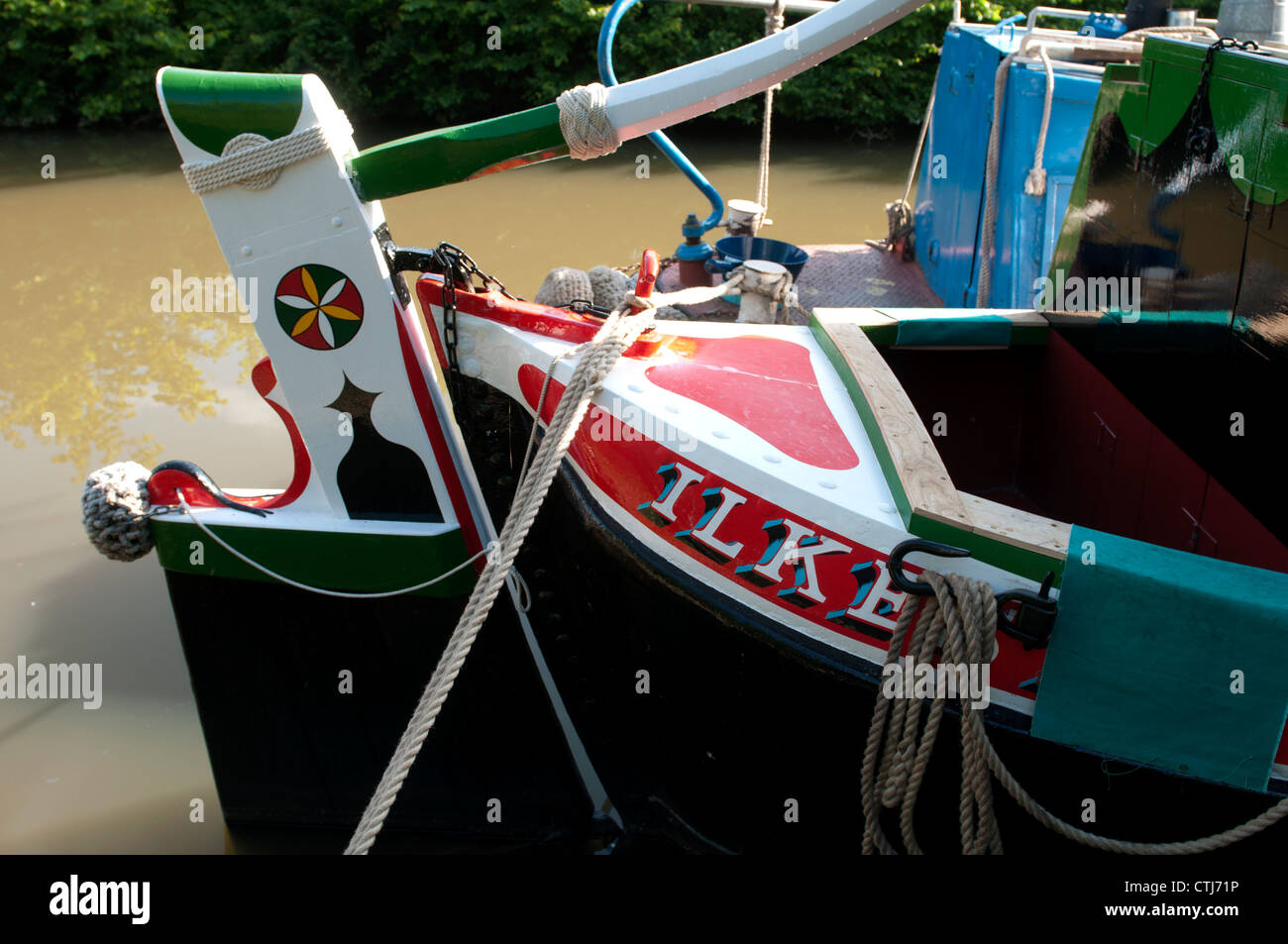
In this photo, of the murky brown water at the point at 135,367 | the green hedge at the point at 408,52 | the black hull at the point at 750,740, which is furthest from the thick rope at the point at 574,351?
the green hedge at the point at 408,52

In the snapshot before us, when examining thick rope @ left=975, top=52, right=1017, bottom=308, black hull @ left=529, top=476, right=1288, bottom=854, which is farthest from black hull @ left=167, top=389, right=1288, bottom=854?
thick rope @ left=975, top=52, right=1017, bottom=308

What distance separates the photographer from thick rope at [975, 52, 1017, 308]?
4.53 metres

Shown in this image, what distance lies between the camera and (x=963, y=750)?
200 cm

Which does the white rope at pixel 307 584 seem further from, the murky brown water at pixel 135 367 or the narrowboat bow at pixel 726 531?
the murky brown water at pixel 135 367

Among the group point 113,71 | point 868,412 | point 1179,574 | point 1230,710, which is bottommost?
point 1230,710

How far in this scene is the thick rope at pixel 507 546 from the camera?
219 centimetres

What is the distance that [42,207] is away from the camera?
1011 cm

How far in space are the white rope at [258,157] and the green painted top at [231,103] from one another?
20 millimetres

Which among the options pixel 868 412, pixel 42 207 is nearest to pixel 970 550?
pixel 868 412

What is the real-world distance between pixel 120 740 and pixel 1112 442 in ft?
11.0

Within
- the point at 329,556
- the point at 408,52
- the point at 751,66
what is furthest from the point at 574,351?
the point at 408,52

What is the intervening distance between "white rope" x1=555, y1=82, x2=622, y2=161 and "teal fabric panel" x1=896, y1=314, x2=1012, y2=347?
1.09 metres

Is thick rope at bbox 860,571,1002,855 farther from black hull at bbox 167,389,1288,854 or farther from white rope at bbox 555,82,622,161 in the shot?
Answer: white rope at bbox 555,82,622,161

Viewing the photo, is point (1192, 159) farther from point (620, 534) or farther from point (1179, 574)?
point (620, 534)
